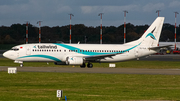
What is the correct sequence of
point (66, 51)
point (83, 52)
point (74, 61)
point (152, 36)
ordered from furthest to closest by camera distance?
1. point (152, 36)
2. point (83, 52)
3. point (66, 51)
4. point (74, 61)

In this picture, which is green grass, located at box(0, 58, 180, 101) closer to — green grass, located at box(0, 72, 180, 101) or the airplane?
green grass, located at box(0, 72, 180, 101)

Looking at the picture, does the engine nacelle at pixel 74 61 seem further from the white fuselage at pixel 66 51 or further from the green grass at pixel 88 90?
the green grass at pixel 88 90

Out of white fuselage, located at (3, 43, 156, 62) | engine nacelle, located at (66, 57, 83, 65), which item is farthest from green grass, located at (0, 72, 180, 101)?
engine nacelle, located at (66, 57, 83, 65)

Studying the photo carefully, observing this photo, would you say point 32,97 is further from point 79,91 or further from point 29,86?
point 29,86

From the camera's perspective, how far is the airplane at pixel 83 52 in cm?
5769

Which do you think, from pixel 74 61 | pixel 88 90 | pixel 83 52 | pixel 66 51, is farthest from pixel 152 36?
pixel 88 90

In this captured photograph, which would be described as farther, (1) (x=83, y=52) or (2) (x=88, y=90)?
(1) (x=83, y=52)

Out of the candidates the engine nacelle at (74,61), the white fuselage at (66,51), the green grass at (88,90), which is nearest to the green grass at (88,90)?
Result: the green grass at (88,90)

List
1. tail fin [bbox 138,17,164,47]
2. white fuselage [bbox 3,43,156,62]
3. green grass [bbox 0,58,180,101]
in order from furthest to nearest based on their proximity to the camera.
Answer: tail fin [bbox 138,17,164,47] < white fuselage [bbox 3,43,156,62] < green grass [bbox 0,58,180,101]

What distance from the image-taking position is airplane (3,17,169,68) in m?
57.7

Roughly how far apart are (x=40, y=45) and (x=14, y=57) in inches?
183

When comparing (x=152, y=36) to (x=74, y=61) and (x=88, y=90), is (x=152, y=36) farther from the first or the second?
(x=88, y=90)

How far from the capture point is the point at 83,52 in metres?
59.7

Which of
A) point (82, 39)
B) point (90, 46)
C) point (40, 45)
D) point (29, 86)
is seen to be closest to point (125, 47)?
point (90, 46)
